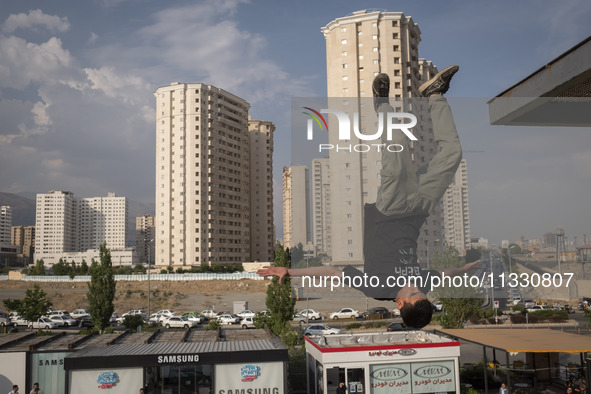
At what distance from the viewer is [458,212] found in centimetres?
1862

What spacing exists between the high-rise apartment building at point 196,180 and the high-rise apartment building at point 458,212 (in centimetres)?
8125

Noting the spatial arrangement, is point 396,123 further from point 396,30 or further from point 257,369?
point 396,30

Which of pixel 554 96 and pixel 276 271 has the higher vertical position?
pixel 554 96

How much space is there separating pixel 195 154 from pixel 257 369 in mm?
87234

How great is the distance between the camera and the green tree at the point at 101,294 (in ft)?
120

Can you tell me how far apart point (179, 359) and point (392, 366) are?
6.63 metres

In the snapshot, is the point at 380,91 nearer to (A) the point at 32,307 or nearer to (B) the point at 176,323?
(B) the point at 176,323

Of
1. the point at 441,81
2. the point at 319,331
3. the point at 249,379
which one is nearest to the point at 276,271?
the point at 249,379

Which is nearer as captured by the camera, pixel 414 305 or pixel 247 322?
pixel 414 305

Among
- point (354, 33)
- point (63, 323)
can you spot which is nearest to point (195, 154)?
point (354, 33)

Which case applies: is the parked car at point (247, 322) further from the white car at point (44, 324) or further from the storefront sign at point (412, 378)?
the storefront sign at point (412, 378)

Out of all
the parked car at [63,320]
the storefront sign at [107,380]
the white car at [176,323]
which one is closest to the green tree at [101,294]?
the white car at [176,323]

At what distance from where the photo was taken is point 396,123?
65.5 feet

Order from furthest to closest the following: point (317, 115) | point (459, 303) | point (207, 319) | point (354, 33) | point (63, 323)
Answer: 1. point (354, 33)
2. point (207, 319)
3. point (63, 323)
4. point (459, 303)
5. point (317, 115)
